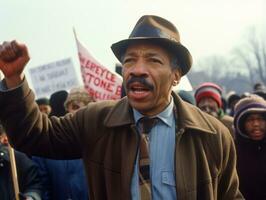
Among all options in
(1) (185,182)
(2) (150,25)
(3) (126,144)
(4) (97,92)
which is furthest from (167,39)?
(4) (97,92)

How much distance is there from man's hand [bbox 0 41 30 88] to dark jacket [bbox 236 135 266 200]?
2876mm

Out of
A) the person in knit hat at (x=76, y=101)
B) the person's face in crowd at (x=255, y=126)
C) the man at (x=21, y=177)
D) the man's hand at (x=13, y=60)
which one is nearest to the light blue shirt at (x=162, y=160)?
the man's hand at (x=13, y=60)

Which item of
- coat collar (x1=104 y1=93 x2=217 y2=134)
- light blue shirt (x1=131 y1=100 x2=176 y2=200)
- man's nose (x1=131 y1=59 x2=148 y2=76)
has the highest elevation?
man's nose (x1=131 y1=59 x2=148 y2=76)

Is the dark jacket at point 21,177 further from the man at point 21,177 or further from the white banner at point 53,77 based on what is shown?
the white banner at point 53,77

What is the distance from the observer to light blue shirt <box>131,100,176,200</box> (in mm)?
2520

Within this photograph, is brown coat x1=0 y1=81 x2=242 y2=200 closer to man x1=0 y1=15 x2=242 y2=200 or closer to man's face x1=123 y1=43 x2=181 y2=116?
man x1=0 y1=15 x2=242 y2=200

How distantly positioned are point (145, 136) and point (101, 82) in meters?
4.11

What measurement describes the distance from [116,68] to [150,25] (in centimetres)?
358

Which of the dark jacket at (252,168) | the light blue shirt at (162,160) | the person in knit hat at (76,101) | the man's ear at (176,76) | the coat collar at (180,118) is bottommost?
the dark jacket at (252,168)

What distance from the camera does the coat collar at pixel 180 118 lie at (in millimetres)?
2598

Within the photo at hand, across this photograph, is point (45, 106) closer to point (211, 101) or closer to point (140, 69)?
point (211, 101)

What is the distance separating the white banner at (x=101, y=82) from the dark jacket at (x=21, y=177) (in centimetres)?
243

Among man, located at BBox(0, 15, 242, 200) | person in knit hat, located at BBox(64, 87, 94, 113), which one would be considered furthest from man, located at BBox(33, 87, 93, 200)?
man, located at BBox(0, 15, 242, 200)

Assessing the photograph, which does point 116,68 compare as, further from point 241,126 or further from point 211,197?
point 211,197
